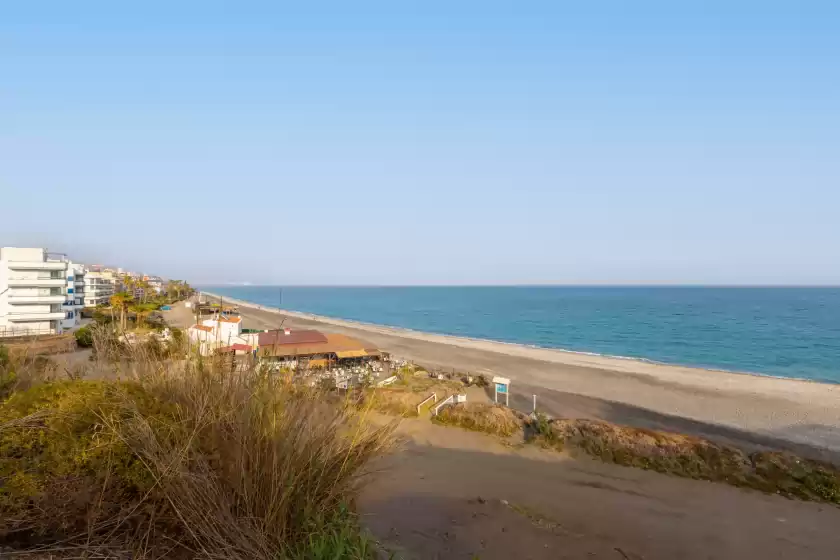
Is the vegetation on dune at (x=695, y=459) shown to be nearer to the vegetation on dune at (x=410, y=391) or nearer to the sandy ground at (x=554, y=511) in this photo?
the sandy ground at (x=554, y=511)

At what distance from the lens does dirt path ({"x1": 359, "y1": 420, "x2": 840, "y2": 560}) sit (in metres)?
4.88

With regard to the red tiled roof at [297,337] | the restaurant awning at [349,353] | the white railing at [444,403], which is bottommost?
the white railing at [444,403]

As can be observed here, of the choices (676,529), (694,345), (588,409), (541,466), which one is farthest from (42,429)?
(694,345)

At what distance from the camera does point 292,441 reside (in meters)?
2.82

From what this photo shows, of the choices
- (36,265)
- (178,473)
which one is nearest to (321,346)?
(178,473)

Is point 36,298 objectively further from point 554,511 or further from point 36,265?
point 554,511

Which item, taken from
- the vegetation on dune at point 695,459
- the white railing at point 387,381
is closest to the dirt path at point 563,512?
the vegetation on dune at point 695,459

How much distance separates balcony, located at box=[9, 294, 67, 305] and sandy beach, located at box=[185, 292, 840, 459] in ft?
81.2

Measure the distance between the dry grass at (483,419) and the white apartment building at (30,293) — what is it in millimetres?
31095

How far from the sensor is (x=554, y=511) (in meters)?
6.32

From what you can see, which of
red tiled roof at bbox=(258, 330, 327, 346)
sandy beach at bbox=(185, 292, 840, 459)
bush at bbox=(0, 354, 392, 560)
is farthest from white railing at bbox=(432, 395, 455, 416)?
bush at bbox=(0, 354, 392, 560)

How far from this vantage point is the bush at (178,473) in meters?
2.57

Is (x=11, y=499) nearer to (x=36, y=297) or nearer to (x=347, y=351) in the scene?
(x=347, y=351)

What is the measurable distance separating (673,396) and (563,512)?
51.4ft
